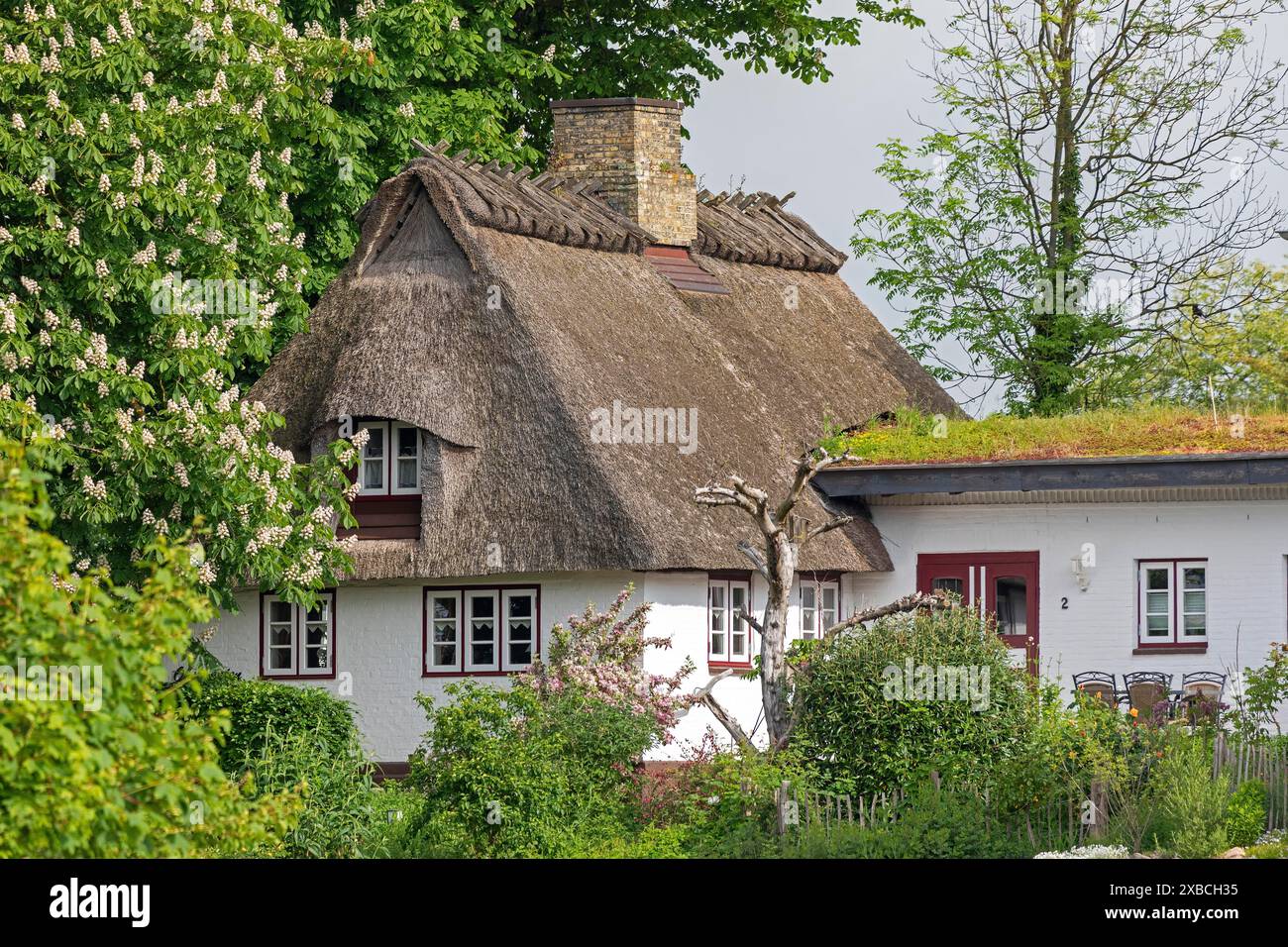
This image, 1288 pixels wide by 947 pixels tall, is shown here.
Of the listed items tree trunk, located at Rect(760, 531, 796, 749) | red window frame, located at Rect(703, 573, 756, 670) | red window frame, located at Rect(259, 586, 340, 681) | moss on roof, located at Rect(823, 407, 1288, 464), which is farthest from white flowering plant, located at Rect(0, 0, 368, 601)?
moss on roof, located at Rect(823, 407, 1288, 464)

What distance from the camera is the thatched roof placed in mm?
21578

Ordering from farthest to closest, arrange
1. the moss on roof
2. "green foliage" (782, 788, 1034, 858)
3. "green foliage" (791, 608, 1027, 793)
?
the moss on roof, "green foliage" (791, 608, 1027, 793), "green foliage" (782, 788, 1034, 858)

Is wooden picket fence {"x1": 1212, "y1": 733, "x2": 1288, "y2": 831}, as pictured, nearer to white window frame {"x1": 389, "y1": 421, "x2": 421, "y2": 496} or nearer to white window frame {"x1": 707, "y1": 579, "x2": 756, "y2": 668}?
white window frame {"x1": 707, "y1": 579, "x2": 756, "y2": 668}

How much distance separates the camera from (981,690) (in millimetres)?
15867

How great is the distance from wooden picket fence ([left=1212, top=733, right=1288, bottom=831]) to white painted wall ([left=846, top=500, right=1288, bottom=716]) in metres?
6.72

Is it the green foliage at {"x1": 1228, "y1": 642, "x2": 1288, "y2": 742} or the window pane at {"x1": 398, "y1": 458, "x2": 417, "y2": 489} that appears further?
the window pane at {"x1": 398, "y1": 458, "x2": 417, "y2": 489}

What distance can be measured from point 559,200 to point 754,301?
3.79 m

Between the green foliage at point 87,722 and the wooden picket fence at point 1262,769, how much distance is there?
29.7 feet

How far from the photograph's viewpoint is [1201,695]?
61.6ft

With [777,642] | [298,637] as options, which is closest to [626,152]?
[298,637]

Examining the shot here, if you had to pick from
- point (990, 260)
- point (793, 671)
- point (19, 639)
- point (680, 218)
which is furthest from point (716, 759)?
point (990, 260)

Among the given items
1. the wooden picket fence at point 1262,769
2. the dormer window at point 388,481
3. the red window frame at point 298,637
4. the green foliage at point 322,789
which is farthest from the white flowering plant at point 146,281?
the wooden picket fence at point 1262,769
